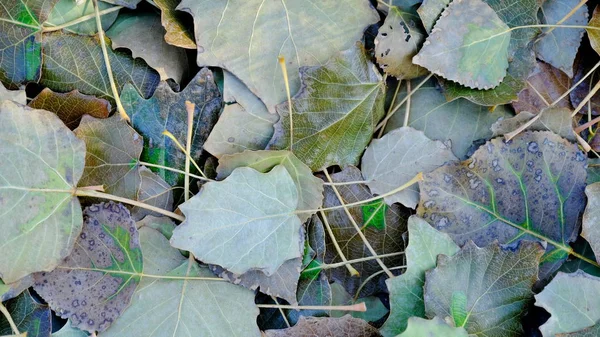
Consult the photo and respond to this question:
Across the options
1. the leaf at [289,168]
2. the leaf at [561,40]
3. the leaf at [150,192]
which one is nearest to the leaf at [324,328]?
the leaf at [289,168]

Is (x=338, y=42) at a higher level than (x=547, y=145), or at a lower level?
higher

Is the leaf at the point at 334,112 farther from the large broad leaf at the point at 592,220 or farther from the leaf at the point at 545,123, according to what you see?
the large broad leaf at the point at 592,220

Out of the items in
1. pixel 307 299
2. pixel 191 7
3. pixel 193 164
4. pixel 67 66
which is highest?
pixel 191 7

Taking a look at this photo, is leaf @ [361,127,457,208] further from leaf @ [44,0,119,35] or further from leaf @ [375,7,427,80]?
leaf @ [44,0,119,35]

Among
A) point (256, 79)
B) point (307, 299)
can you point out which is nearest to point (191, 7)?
point (256, 79)

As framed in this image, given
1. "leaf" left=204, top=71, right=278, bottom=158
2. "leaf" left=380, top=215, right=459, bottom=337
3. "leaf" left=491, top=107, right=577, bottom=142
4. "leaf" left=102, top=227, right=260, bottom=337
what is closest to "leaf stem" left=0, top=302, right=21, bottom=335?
"leaf" left=102, top=227, right=260, bottom=337

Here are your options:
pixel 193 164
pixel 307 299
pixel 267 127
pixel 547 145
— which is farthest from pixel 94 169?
pixel 547 145

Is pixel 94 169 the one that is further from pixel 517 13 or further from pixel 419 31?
pixel 517 13

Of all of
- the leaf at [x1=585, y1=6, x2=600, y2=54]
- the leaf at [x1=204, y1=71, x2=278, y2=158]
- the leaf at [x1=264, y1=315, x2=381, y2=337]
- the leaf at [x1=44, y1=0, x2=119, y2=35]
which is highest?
the leaf at [x1=585, y1=6, x2=600, y2=54]
